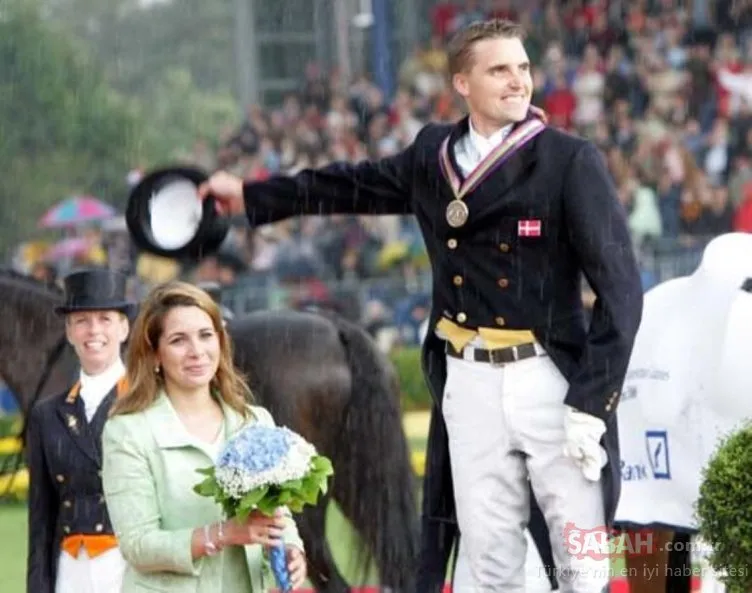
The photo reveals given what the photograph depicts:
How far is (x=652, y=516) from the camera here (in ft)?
21.1

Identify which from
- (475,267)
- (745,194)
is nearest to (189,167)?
(475,267)

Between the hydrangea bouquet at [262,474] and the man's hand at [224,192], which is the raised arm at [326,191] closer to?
the man's hand at [224,192]

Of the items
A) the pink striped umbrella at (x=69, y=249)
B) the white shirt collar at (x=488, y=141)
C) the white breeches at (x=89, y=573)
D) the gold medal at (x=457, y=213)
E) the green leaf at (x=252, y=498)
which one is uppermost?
the pink striped umbrella at (x=69, y=249)

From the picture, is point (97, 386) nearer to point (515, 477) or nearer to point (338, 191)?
point (338, 191)

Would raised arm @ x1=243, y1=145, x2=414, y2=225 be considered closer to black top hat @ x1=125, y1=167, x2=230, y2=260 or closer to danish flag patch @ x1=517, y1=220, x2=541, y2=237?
black top hat @ x1=125, y1=167, x2=230, y2=260

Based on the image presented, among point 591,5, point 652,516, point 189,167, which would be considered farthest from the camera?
point 591,5

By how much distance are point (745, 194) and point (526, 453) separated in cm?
1139

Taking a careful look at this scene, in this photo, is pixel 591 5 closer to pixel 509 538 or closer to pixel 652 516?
pixel 652 516

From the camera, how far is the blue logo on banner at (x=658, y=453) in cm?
639

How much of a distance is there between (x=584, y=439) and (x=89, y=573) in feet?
5.10

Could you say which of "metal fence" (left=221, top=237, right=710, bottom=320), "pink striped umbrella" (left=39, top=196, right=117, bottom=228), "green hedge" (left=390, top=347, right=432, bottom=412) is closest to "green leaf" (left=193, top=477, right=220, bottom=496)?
"metal fence" (left=221, top=237, right=710, bottom=320)

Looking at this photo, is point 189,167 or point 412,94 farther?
point 412,94

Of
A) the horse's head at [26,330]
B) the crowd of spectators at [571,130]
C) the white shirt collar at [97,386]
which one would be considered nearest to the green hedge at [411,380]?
the crowd of spectators at [571,130]

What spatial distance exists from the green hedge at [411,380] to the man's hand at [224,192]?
9740 mm
